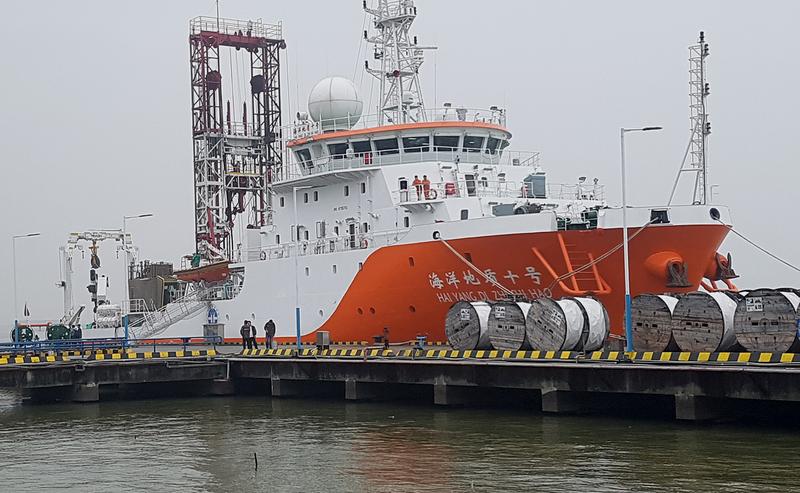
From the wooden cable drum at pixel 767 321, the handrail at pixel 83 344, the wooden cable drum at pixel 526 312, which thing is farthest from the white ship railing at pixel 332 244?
the wooden cable drum at pixel 767 321

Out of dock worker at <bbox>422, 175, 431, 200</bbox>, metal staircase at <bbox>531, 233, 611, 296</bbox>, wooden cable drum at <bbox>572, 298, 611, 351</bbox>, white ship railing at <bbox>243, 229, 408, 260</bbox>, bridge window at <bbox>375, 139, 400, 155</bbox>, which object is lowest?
wooden cable drum at <bbox>572, 298, 611, 351</bbox>

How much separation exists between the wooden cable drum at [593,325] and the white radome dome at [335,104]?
15.9 m

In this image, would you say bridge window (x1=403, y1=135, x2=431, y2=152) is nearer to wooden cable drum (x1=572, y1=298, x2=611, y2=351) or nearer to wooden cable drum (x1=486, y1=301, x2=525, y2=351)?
wooden cable drum (x1=486, y1=301, x2=525, y2=351)

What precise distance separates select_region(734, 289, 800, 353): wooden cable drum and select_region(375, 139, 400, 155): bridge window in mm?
16217

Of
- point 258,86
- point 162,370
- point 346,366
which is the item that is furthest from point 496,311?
point 258,86

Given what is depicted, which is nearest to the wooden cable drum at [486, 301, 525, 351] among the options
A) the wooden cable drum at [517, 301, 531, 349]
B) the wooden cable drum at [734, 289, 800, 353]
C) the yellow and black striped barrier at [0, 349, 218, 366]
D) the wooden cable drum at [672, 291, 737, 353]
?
the wooden cable drum at [517, 301, 531, 349]

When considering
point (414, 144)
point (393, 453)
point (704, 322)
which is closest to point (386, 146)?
point (414, 144)

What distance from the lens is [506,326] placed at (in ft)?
89.7

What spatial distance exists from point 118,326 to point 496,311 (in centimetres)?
2673

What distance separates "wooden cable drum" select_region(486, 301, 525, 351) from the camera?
88.8 ft

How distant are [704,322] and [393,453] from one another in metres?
7.41

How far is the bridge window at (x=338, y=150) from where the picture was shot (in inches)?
1503

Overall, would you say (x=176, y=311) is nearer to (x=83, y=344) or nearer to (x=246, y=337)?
(x=83, y=344)

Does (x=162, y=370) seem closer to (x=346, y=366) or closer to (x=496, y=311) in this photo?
(x=346, y=366)
